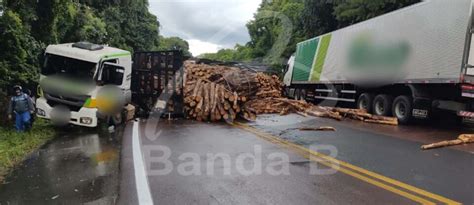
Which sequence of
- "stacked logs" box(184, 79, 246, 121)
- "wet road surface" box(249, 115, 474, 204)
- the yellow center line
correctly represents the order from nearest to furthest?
the yellow center line
"wet road surface" box(249, 115, 474, 204)
"stacked logs" box(184, 79, 246, 121)

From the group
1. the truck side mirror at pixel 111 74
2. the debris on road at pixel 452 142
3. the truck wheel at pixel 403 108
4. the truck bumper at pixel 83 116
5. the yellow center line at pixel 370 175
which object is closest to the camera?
the yellow center line at pixel 370 175

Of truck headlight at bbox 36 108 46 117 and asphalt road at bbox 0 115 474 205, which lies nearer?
asphalt road at bbox 0 115 474 205

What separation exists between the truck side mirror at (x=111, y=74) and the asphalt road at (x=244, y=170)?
1.70 meters

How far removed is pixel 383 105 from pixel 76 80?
34.6 ft

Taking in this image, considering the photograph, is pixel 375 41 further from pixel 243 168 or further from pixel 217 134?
pixel 243 168

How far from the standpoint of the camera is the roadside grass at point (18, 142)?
7504 millimetres

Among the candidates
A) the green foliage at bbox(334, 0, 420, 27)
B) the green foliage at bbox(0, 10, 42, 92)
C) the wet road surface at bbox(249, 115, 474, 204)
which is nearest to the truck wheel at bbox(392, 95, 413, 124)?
the wet road surface at bbox(249, 115, 474, 204)

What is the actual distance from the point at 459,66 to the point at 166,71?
9.58m

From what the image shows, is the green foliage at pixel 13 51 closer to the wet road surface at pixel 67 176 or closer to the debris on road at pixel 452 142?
the wet road surface at pixel 67 176

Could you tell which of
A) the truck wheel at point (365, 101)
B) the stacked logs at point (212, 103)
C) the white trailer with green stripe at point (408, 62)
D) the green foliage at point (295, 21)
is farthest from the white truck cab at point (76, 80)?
the green foliage at point (295, 21)

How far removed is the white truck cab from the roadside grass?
552mm

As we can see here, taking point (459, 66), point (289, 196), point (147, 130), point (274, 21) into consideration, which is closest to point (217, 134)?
point (147, 130)

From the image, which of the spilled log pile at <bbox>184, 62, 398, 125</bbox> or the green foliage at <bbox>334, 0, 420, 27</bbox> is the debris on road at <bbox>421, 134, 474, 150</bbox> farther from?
the green foliage at <bbox>334, 0, 420, 27</bbox>

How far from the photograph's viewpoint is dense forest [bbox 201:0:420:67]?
23828mm
